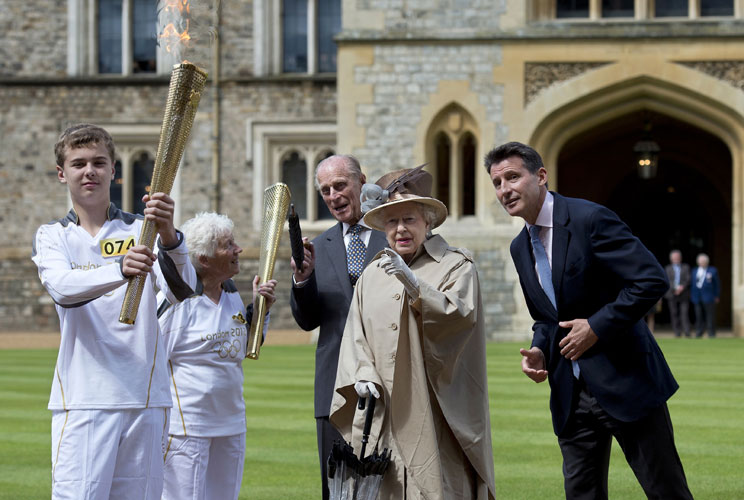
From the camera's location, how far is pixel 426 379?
3916 millimetres

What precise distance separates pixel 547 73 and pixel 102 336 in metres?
15.0

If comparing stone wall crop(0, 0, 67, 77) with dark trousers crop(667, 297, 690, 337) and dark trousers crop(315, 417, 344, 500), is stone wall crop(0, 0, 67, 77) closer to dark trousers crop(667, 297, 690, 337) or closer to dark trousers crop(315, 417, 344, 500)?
dark trousers crop(667, 297, 690, 337)

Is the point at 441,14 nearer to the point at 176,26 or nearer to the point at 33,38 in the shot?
the point at 33,38

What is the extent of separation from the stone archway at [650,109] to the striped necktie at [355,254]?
13293mm

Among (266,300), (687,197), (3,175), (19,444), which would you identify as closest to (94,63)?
(3,175)

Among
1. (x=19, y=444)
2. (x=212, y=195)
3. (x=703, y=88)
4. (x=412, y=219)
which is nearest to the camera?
(x=412, y=219)

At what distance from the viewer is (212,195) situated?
22.3 metres

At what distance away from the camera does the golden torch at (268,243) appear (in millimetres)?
4574

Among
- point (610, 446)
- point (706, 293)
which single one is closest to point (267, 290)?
point (610, 446)

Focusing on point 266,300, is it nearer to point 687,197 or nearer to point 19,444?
point 19,444

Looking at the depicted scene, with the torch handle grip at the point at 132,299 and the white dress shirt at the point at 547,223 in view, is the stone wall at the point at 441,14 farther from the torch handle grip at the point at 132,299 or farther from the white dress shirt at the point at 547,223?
the torch handle grip at the point at 132,299

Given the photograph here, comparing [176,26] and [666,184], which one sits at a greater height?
[176,26]

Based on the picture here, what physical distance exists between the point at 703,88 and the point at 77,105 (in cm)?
1210

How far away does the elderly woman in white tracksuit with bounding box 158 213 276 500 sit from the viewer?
442 cm
